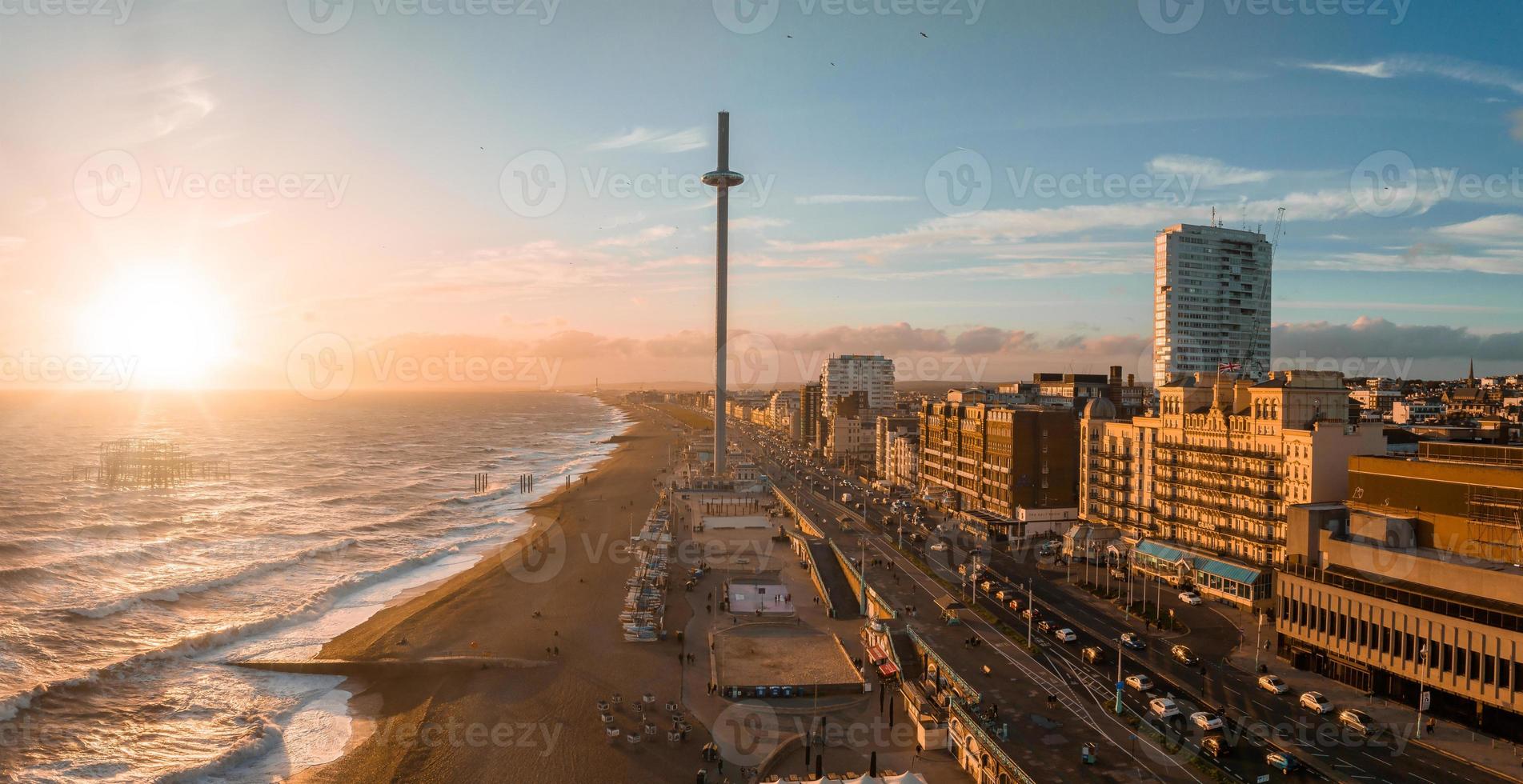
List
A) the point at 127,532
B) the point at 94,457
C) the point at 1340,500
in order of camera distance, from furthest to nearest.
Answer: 1. the point at 94,457
2. the point at 127,532
3. the point at 1340,500

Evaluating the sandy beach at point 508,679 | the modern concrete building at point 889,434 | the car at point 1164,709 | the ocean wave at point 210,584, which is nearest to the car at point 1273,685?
the car at point 1164,709

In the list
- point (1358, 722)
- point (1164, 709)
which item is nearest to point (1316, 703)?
point (1358, 722)

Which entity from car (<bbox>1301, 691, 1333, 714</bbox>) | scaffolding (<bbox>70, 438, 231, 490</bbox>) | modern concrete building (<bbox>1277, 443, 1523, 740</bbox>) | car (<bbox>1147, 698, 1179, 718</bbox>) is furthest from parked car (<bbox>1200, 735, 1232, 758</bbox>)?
scaffolding (<bbox>70, 438, 231, 490</bbox>)

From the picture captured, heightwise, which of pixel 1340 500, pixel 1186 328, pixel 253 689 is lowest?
pixel 253 689

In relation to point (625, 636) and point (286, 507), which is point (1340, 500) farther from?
point (286, 507)

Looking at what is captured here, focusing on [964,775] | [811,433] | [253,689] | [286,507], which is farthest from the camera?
[811,433]

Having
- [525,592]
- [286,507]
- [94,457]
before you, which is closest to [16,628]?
[525,592]

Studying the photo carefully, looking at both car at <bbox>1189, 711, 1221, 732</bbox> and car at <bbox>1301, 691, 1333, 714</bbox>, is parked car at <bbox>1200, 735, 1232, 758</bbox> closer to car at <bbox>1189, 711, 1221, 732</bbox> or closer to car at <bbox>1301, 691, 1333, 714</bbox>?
car at <bbox>1189, 711, 1221, 732</bbox>
